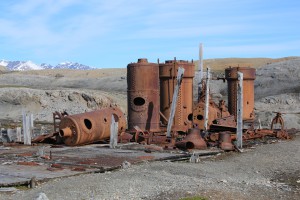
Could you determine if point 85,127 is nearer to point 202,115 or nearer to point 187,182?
point 202,115

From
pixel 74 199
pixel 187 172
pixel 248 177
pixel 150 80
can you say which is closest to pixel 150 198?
pixel 74 199

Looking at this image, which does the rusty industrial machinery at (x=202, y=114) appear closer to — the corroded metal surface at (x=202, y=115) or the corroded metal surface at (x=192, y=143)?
Result: the corroded metal surface at (x=202, y=115)

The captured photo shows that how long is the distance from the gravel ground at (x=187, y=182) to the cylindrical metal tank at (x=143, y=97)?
644 cm

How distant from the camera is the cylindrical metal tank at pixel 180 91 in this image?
2222 centimetres

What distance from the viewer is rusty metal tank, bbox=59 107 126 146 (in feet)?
59.8

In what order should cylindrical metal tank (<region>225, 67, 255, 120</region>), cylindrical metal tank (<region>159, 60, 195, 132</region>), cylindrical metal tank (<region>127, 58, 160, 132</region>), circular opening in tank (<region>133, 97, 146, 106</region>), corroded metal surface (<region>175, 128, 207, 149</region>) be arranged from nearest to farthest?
corroded metal surface (<region>175, 128, 207, 149</region>)
cylindrical metal tank (<region>127, 58, 160, 132</region>)
circular opening in tank (<region>133, 97, 146, 106</region>)
cylindrical metal tank (<region>159, 60, 195, 132</region>)
cylindrical metal tank (<region>225, 67, 255, 120</region>)

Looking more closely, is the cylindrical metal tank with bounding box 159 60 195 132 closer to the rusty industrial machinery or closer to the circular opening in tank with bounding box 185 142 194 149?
the rusty industrial machinery

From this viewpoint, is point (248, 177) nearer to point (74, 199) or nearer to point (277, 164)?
point (277, 164)

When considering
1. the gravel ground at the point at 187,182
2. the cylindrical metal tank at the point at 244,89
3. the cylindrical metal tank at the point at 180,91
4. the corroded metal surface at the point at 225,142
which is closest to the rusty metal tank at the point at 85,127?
the cylindrical metal tank at the point at 180,91

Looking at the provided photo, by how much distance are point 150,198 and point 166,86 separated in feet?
44.9

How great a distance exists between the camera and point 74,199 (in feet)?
29.1

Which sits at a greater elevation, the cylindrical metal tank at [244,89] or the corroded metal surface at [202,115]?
the cylindrical metal tank at [244,89]

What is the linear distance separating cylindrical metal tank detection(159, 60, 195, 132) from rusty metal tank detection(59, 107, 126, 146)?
344cm

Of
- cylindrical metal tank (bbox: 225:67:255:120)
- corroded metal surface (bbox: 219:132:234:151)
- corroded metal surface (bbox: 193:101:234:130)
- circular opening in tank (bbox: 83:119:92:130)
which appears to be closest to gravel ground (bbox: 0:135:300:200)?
corroded metal surface (bbox: 219:132:234:151)
